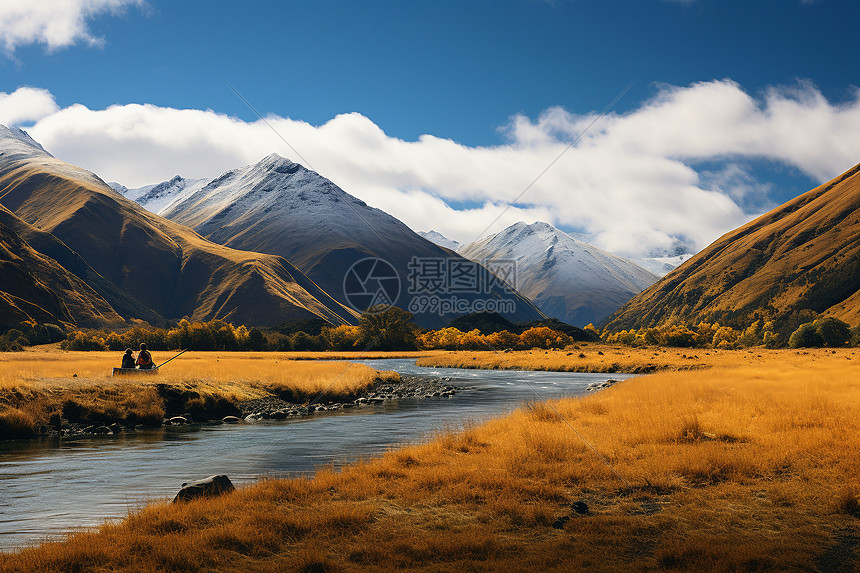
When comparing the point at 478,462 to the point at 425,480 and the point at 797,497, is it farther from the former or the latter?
the point at 797,497

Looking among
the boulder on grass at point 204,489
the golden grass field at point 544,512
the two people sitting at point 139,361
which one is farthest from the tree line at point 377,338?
the golden grass field at point 544,512

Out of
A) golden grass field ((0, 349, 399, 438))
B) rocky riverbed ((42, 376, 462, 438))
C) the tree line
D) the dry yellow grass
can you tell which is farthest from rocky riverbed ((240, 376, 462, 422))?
the tree line

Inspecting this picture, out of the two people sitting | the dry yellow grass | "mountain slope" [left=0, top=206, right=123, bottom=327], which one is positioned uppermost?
"mountain slope" [left=0, top=206, right=123, bottom=327]

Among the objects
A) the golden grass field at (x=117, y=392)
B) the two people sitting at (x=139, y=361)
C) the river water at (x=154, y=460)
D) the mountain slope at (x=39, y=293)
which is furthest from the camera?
the mountain slope at (x=39, y=293)

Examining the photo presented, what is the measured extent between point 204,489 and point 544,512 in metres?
7.72

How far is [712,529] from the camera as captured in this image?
1022 centimetres

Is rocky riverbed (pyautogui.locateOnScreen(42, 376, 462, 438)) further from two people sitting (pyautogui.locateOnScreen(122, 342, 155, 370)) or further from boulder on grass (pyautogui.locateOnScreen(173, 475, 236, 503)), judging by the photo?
boulder on grass (pyautogui.locateOnScreen(173, 475, 236, 503))

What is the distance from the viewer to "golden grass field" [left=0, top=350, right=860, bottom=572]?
29.2 feet

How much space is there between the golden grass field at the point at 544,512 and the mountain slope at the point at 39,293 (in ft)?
486

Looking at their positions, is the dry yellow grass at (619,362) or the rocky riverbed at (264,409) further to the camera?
the dry yellow grass at (619,362)

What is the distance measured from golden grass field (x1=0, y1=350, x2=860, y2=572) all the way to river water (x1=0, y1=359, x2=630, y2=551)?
3331mm

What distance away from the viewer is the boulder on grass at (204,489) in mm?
12727

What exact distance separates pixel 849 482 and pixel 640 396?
17638 millimetres

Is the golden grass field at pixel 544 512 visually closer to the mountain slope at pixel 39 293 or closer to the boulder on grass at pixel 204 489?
the boulder on grass at pixel 204 489
